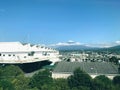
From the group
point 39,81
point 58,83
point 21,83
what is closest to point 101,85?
point 58,83

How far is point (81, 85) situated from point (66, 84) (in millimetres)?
1372

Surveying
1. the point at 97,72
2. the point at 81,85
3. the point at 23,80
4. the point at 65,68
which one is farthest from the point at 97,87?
the point at 65,68

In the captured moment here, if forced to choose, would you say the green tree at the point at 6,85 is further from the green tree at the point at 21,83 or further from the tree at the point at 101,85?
the tree at the point at 101,85

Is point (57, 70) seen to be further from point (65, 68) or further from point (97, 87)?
point (97, 87)

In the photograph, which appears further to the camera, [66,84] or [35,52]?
[35,52]

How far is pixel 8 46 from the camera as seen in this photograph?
45719mm

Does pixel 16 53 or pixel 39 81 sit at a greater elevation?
pixel 16 53

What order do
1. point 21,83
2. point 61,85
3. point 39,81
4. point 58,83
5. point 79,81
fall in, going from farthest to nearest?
point 21,83
point 79,81
point 39,81
point 58,83
point 61,85

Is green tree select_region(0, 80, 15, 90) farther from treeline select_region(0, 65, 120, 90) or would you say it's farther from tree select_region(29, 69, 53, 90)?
tree select_region(29, 69, 53, 90)

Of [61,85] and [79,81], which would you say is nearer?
[61,85]

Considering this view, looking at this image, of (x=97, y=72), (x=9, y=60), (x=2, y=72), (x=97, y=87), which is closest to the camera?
(x=97, y=87)

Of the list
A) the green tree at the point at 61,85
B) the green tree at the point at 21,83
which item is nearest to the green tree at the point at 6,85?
the green tree at the point at 21,83

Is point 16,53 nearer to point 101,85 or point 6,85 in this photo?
point 6,85

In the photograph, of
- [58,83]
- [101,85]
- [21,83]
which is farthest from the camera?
[21,83]
